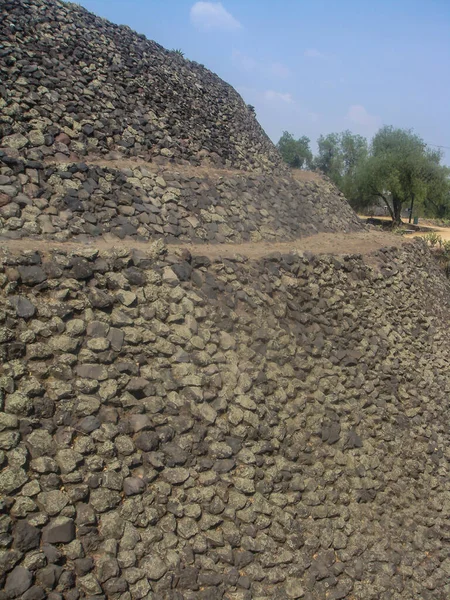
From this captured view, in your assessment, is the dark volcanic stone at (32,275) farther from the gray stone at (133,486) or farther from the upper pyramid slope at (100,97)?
the upper pyramid slope at (100,97)

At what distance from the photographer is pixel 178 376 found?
23.6 ft

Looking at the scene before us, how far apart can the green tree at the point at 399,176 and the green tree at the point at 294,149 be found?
9721mm

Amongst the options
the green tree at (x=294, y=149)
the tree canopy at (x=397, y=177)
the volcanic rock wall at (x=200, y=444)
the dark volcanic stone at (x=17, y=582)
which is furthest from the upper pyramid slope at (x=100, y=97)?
the green tree at (x=294, y=149)

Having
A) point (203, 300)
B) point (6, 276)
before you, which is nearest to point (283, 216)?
point (203, 300)

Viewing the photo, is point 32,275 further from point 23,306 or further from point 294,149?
point 294,149

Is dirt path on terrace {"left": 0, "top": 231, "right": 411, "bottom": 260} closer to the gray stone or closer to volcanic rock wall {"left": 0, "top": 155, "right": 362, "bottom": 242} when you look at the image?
volcanic rock wall {"left": 0, "top": 155, "right": 362, "bottom": 242}

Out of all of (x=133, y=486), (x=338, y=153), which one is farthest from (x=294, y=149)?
(x=133, y=486)

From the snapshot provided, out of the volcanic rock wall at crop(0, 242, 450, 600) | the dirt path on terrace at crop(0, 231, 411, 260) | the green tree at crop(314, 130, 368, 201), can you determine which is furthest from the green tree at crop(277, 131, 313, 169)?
the volcanic rock wall at crop(0, 242, 450, 600)

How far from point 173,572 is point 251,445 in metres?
2.02

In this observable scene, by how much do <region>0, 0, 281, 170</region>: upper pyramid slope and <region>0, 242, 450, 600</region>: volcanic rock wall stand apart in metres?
4.25

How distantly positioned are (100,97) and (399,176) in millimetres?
26705

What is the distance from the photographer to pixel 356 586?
7.09 meters

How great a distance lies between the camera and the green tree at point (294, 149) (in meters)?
45.9

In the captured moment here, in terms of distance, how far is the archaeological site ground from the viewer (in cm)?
573
